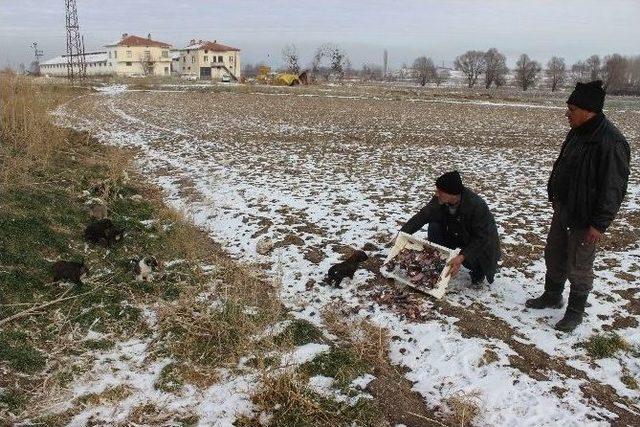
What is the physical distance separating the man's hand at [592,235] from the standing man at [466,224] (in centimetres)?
104

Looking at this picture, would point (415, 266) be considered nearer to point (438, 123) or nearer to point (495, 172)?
point (495, 172)

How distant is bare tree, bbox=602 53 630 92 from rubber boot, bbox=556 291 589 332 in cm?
9013

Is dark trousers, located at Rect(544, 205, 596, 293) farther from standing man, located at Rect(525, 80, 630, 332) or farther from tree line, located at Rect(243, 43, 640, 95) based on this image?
tree line, located at Rect(243, 43, 640, 95)

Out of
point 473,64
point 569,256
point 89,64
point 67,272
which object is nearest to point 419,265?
point 569,256

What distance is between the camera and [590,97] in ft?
13.1

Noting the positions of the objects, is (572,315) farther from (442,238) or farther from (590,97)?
(590,97)

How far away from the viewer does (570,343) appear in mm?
4332

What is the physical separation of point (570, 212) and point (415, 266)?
1727mm

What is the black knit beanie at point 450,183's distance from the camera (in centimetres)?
495

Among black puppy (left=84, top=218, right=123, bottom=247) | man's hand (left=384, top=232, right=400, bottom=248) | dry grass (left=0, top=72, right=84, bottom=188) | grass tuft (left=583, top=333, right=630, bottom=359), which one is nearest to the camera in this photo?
Result: grass tuft (left=583, top=333, right=630, bottom=359)

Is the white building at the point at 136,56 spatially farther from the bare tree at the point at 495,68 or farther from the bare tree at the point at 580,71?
the bare tree at the point at 580,71

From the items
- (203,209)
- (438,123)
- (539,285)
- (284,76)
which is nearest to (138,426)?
(539,285)

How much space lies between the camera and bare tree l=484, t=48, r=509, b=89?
8794 centimetres

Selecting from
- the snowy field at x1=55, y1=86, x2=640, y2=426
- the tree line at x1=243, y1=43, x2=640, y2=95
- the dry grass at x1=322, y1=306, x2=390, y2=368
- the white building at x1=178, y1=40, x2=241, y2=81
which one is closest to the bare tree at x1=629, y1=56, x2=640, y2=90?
the tree line at x1=243, y1=43, x2=640, y2=95
